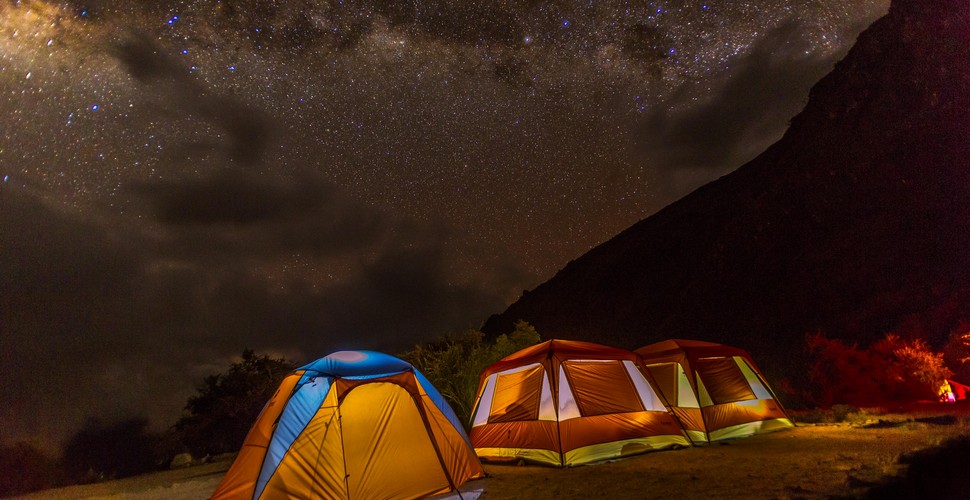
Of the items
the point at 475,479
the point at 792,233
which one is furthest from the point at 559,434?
the point at 792,233

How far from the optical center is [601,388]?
956 cm

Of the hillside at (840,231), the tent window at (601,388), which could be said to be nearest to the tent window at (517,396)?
the tent window at (601,388)

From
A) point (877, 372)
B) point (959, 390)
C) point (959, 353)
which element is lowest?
point (959, 390)

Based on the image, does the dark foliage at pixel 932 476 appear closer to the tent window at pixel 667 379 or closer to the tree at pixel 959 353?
the tent window at pixel 667 379

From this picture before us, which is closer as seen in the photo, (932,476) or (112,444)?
(932,476)

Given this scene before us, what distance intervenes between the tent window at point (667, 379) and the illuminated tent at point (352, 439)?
510cm

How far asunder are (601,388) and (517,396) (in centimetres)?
152

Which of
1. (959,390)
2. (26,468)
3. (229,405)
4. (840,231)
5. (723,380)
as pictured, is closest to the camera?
(723,380)

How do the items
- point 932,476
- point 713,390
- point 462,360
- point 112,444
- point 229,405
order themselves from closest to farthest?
point 932,476 → point 713,390 → point 462,360 → point 229,405 → point 112,444

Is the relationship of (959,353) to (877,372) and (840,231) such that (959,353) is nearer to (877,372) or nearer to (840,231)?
(877,372)

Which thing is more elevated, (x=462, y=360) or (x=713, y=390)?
(x=462, y=360)

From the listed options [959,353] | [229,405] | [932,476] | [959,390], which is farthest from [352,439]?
[229,405]

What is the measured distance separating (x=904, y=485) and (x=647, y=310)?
130 feet

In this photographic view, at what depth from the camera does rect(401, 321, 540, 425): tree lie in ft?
52.7
